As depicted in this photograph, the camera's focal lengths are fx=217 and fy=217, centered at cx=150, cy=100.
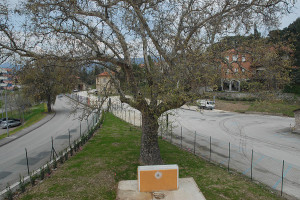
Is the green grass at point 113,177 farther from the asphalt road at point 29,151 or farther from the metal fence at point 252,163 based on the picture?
the asphalt road at point 29,151

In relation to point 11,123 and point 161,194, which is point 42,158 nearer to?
point 161,194

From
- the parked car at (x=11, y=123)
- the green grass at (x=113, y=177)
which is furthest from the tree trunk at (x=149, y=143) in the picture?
the parked car at (x=11, y=123)

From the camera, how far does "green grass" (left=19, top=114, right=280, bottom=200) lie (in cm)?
890

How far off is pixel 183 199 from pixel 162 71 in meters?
5.86

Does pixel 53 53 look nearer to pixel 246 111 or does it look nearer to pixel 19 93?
pixel 19 93

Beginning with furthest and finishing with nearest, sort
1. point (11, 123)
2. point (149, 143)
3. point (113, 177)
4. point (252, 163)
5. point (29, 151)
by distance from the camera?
point (11, 123) → point (29, 151) → point (252, 163) → point (149, 143) → point (113, 177)

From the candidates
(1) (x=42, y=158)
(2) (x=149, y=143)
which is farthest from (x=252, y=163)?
(1) (x=42, y=158)

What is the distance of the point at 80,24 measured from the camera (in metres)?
10.0

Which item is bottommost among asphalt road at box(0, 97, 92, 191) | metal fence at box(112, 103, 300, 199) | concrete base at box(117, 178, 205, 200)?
asphalt road at box(0, 97, 92, 191)

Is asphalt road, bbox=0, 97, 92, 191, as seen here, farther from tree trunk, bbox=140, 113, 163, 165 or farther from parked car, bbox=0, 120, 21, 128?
parked car, bbox=0, 120, 21, 128

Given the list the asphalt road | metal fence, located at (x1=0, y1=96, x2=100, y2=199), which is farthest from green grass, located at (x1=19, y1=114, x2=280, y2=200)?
the asphalt road

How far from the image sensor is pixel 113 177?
33.9ft

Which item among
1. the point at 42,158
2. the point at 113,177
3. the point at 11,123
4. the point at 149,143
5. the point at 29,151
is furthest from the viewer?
the point at 11,123

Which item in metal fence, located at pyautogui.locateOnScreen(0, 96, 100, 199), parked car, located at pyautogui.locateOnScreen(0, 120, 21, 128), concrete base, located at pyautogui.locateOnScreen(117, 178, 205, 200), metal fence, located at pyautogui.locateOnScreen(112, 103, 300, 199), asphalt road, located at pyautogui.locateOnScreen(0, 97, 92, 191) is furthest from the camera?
parked car, located at pyautogui.locateOnScreen(0, 120, 21, 128)
